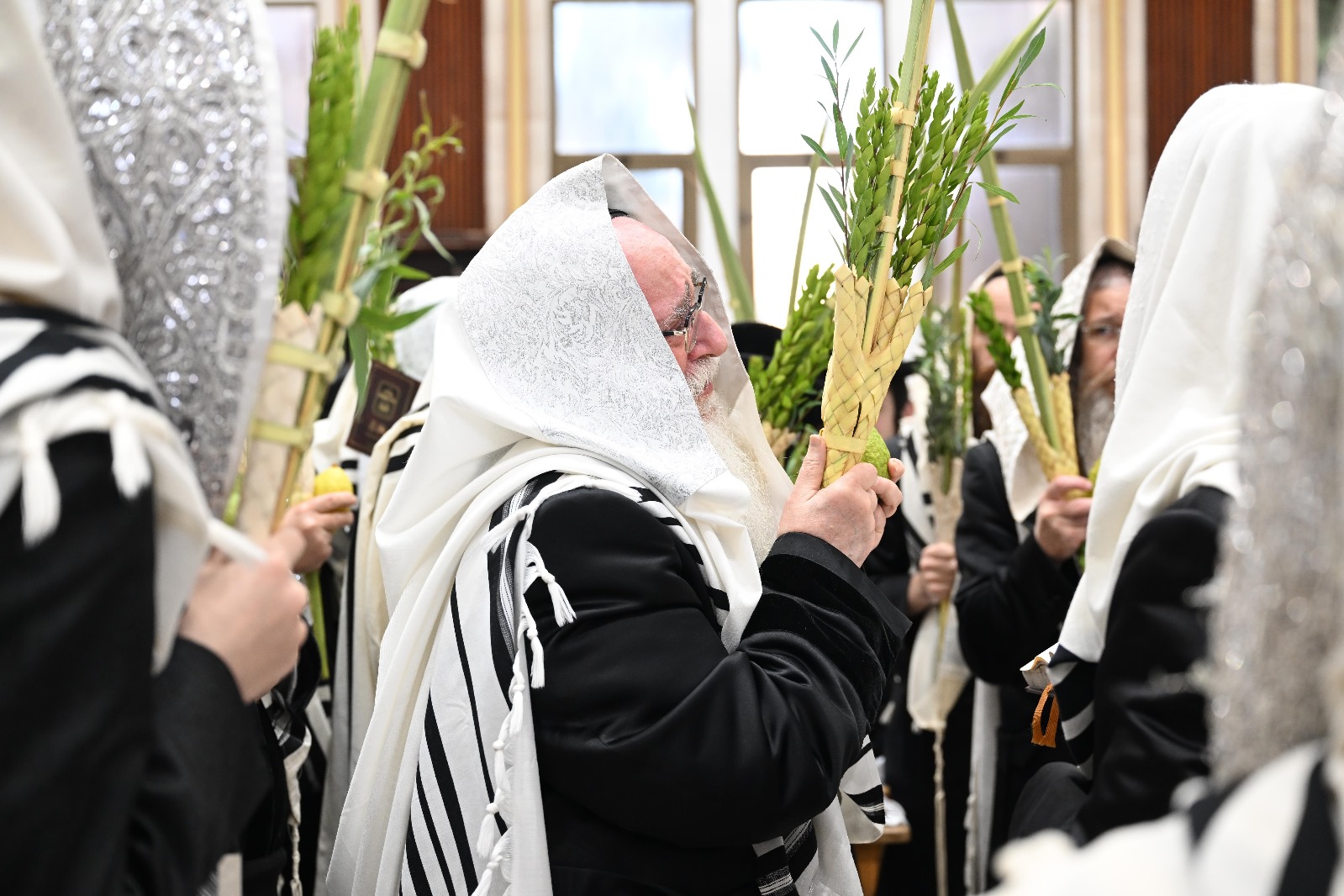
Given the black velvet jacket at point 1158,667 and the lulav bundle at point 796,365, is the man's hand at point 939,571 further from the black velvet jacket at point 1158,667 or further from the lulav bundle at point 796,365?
the black velvet jacket at point 1158,667

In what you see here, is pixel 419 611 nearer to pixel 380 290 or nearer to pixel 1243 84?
pixel 380 290

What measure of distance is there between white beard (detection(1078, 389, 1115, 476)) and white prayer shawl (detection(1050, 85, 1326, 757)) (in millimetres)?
1574

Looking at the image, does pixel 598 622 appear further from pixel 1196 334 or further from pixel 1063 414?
pixel 1063 414

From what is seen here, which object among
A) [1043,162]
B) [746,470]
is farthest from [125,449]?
[1043,162]

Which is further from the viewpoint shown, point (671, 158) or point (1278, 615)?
point (671, 158)

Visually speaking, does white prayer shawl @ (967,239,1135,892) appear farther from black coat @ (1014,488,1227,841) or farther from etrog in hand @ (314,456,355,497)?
black coat @ (1014,488,1227,841)

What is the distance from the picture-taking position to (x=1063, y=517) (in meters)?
2.87

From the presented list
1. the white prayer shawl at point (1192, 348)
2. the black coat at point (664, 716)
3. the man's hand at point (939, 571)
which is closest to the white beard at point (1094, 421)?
the man's hand at point (939, 571)

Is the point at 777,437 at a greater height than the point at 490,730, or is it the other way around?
the point at 777,437

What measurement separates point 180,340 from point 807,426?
74.1 inches

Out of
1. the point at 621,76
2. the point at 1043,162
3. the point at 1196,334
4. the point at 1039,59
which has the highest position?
the point at 1039,59

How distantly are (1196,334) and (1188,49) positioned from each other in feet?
31.4

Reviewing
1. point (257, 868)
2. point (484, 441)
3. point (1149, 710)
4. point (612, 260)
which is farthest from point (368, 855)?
point (1149, 710)

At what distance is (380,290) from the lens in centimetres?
275
